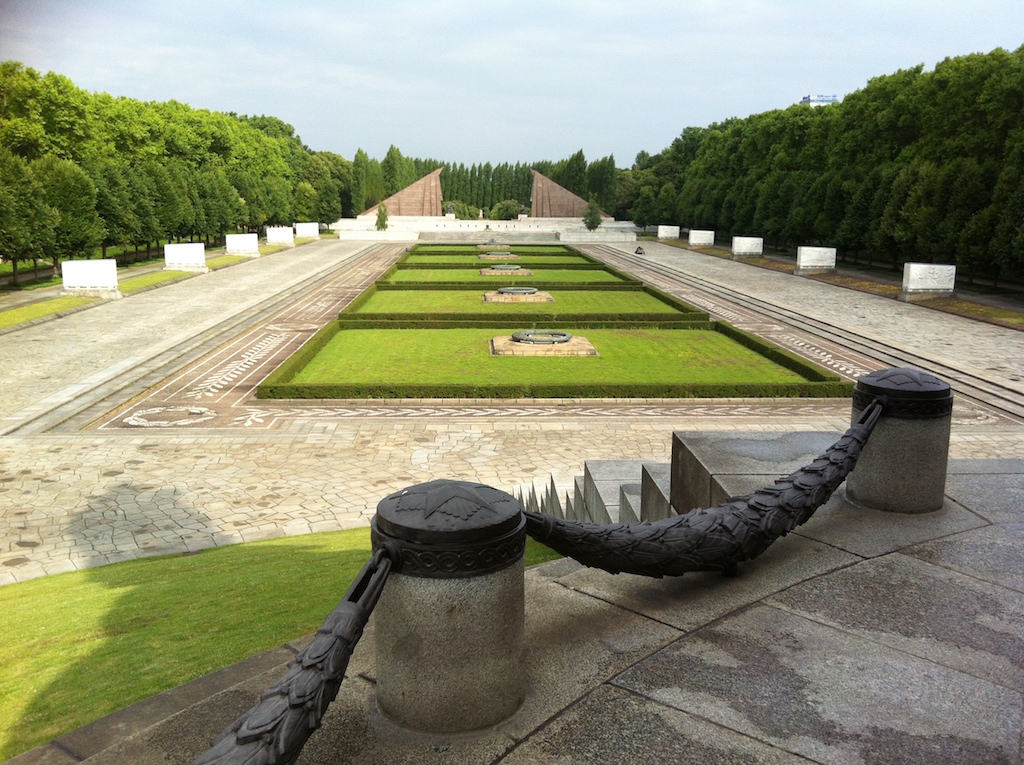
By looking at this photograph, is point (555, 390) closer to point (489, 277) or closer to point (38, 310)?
point (38, 310)

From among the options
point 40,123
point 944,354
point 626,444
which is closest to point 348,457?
point 626,444

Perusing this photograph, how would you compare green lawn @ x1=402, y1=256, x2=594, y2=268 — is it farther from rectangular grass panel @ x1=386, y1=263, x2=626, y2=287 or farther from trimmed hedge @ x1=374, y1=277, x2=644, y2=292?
trimmed hedge @ x1=374, y1=277, x2=644, y2=292

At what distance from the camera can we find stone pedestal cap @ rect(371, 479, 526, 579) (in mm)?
3021

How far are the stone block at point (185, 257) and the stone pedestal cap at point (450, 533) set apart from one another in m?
34.5

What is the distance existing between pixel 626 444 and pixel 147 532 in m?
6.40

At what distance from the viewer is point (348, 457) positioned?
36.4 feet

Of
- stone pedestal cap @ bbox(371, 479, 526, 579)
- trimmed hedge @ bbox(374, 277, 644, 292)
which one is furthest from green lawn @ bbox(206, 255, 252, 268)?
stone pedestal cap @ bbox(371, 479, 526, 579)

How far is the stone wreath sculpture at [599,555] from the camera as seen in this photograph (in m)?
2.52

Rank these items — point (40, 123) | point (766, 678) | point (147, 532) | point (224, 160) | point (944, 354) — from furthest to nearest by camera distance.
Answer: point (224, 160) → point (40, 123) → point (944, 354) → point (147, 532) → point (766, 678)

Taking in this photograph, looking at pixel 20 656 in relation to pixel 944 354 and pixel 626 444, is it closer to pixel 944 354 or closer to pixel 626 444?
pixel 626 444

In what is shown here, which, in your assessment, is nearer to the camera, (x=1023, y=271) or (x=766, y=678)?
(x=766, y=678)

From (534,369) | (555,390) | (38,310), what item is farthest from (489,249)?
(555,390)

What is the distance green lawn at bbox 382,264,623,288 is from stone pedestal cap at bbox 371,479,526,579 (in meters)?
27.3

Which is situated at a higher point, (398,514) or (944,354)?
(398,514)
